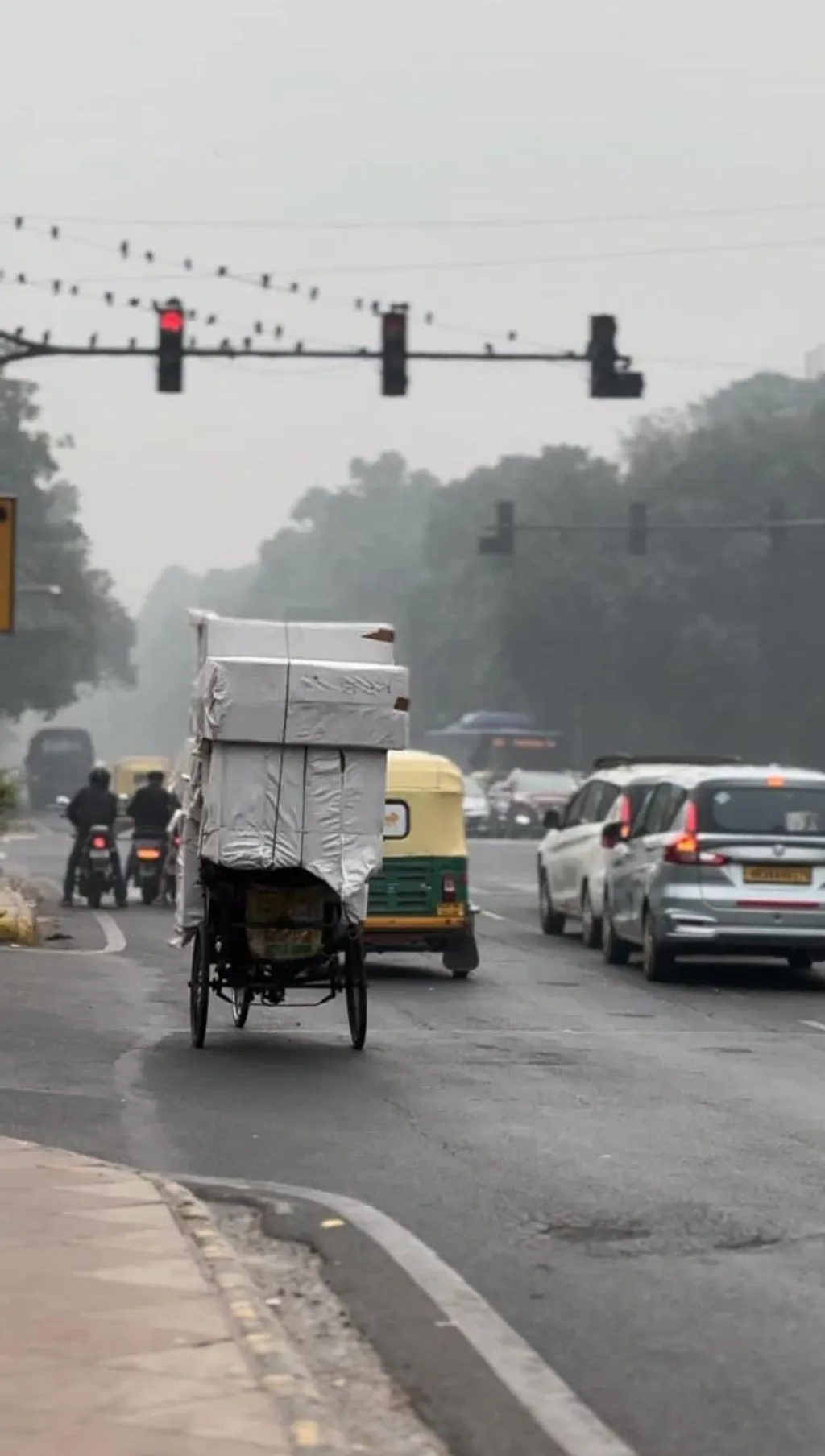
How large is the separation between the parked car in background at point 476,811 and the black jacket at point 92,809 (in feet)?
114

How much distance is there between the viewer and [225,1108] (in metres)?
13.6

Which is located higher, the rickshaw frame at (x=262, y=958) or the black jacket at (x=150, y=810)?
the rickshaw frame at (x=262, y=958)

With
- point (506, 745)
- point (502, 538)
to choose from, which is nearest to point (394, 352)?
point (502, 538)

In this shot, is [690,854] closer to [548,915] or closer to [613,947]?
[613,947]

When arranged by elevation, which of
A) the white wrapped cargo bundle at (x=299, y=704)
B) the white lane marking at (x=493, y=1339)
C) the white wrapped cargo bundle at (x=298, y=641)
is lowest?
the white lane marking at (x=493, y=1339)

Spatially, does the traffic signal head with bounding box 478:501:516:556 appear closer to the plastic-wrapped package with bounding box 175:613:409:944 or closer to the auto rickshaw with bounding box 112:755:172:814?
the auto rickshaw with bounding box 112:755:172:814

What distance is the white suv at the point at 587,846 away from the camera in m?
25.8

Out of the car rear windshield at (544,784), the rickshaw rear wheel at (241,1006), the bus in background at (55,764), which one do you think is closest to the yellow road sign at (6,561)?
the rickshaw rear wheel at (241,1006)

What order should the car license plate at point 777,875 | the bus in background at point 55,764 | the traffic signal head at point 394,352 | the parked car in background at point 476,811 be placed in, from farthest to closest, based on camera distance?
the bus in background at point 55,764 → the parked car in background at point 476,811 → the traffic signal head at point 394,352 → the car license plate at point 777,875

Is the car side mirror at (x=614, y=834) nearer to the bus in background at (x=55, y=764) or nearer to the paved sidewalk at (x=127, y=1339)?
the paved sidewalk at (x=127, y=1339)

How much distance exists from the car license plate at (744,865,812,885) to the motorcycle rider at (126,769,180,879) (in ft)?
43.6

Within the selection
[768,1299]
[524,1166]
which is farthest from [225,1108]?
[768,1299]

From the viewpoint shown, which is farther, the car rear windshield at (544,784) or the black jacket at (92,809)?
the car rear windshield at (544,784)

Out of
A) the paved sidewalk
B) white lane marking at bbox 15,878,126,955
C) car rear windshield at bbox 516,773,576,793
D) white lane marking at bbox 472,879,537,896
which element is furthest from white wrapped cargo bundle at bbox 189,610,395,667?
car rear windshield at bbox 516,773,576,793
